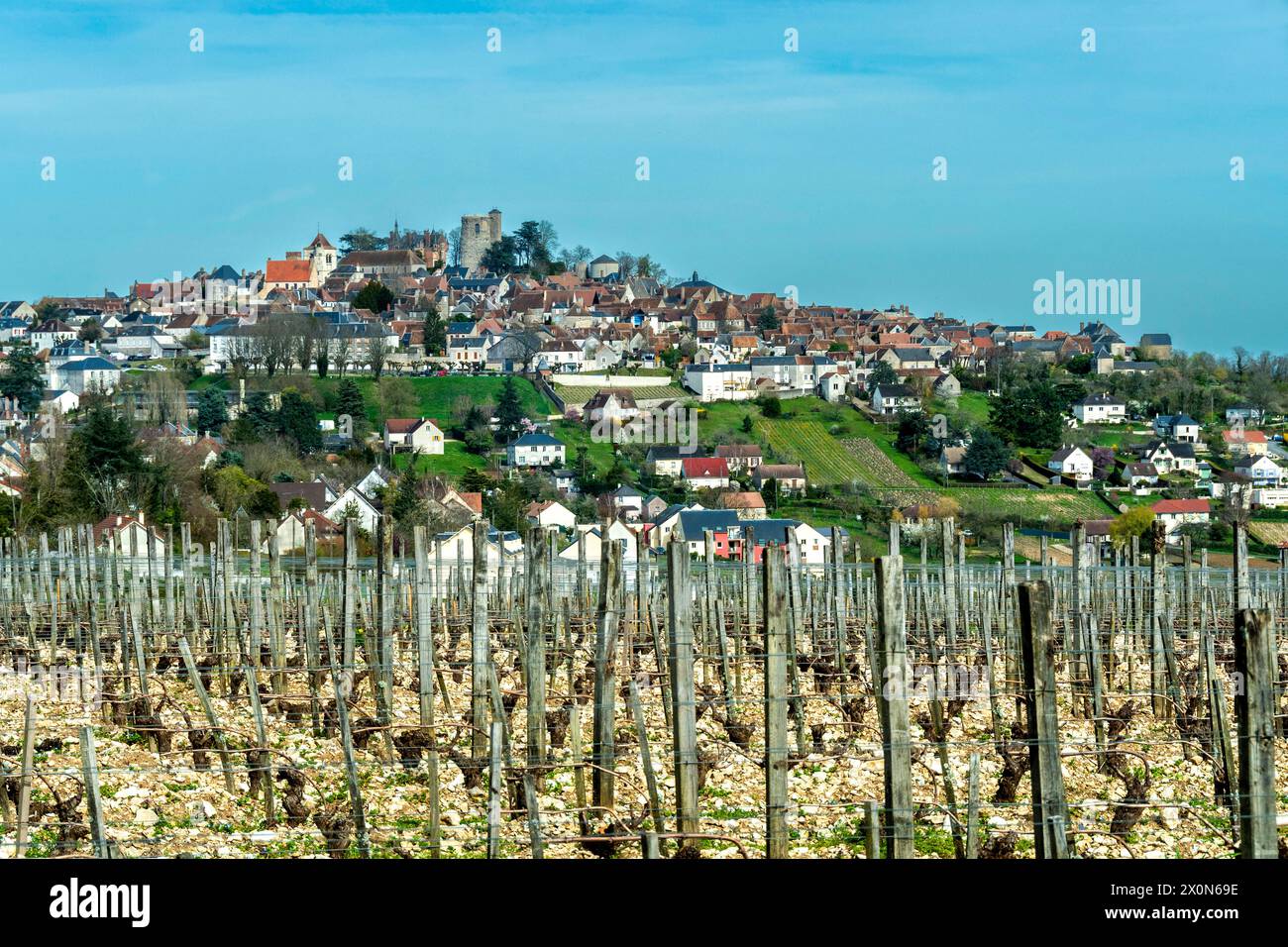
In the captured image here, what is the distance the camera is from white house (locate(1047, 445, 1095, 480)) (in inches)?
2117

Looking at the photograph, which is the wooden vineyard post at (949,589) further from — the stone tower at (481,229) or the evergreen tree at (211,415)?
the stone tower at (481,229)

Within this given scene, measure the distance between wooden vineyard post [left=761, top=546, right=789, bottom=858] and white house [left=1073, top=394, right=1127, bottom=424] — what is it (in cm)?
6211

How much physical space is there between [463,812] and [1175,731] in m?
5.31

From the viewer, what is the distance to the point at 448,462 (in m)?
53.4

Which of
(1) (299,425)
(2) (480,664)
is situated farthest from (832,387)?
(2) (480,664)

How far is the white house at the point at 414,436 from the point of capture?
54.7 meters

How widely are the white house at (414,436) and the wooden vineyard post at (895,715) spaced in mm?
48943

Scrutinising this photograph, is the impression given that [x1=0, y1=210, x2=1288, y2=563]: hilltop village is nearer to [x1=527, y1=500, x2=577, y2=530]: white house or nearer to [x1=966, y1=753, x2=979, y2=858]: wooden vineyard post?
[x1=527, y1=500, x2=577, y2=530]: white house

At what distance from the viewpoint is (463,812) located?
322 inches

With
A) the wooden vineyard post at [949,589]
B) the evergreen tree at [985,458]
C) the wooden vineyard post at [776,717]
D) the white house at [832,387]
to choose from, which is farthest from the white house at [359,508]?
the wooden vineyard post at [776,717]

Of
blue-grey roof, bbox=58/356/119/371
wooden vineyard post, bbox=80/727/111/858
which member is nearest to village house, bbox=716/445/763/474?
blue-grey roof, bbox=58/356/119/371
